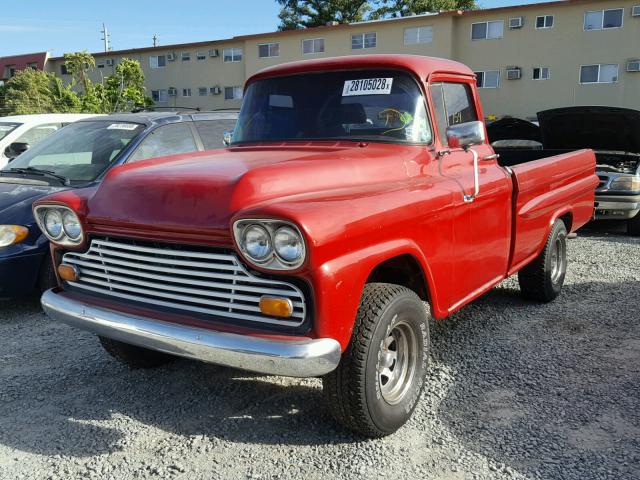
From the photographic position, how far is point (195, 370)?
3908 mm

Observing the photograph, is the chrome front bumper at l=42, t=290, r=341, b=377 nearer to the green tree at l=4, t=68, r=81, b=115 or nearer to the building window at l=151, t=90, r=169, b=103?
the green tree at l=4, t=68, r=81, b=115

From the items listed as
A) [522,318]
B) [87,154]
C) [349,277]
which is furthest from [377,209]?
[87,154]

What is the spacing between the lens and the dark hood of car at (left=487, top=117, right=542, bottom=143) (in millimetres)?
8703

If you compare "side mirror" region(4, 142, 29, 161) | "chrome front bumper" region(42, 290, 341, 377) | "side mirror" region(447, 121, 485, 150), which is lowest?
"chrome front bumper" region(42, 290, 341, 377)

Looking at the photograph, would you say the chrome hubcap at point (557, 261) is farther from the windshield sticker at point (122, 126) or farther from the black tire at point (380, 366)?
the windshield sticker at point (122, 126)

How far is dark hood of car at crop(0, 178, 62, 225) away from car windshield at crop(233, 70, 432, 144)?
6.99ft

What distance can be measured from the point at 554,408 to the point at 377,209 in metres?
1.63

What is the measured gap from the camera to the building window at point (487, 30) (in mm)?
27344

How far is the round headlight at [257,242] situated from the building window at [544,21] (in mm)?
27639

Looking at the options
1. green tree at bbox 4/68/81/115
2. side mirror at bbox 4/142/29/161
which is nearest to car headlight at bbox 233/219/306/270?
side mirror at bbox 4/142/29/161

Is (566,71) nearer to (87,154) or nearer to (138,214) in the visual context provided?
(87,154)

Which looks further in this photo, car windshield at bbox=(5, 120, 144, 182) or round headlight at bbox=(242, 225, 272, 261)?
car windshield at bbox=(5, 120, 144, 182)

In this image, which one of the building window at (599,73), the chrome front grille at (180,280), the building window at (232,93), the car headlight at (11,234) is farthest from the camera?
the building window at (232,93)

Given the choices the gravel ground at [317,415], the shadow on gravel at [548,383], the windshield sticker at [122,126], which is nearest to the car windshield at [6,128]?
the windshield sticker at [122,126]
